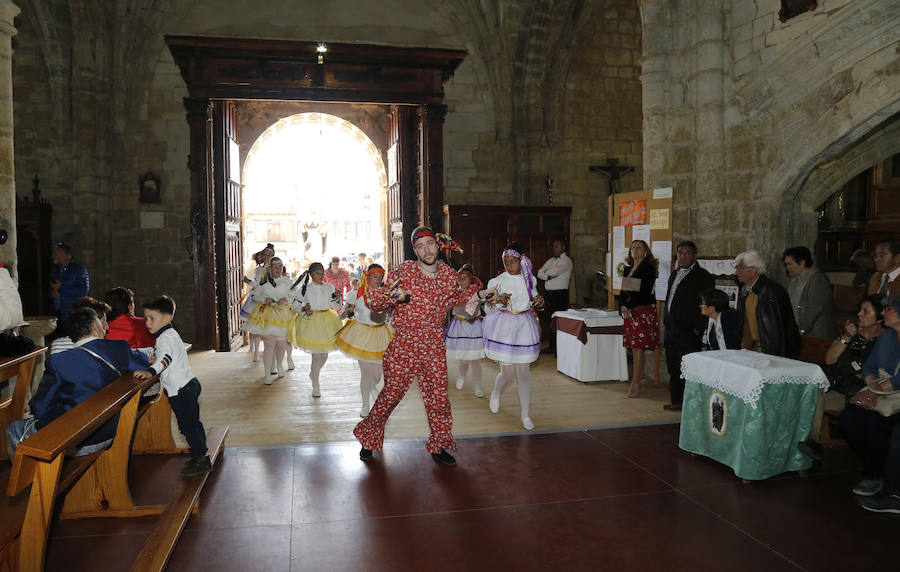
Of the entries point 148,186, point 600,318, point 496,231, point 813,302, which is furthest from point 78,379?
point 148,186

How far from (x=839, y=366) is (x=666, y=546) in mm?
1940

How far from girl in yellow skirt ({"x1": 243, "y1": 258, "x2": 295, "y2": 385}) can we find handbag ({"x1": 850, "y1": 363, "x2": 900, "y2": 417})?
5.49m

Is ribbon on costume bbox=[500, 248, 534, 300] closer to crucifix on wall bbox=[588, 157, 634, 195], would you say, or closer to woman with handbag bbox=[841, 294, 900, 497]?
woman with handbag bbox=[841, 294, 900, 497]

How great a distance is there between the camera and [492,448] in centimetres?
473

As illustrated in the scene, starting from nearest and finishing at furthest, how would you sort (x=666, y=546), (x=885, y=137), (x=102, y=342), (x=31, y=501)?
1. (x=31, y=501)
2. (x=666, y=546)
3. (x=102, y=342)
4. (x=885, y=137)

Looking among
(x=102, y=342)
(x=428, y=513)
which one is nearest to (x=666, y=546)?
(x=428, y=513)

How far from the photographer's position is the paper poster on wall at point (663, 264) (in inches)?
257

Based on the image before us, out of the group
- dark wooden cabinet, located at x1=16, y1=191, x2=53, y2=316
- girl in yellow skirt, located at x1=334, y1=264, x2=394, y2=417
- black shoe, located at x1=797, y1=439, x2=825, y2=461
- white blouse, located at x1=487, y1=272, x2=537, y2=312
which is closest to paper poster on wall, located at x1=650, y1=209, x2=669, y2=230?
white blouse, located at x1=487, y1=272, x2=537, y2=312

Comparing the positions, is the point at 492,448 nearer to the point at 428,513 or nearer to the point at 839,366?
the point at 428,513

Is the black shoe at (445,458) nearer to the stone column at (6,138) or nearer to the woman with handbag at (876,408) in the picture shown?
the woman with handbag at (876,408)

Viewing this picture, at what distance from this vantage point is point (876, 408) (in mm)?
3604

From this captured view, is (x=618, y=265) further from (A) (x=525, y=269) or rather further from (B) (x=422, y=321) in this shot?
(B) (x=422, y=321)

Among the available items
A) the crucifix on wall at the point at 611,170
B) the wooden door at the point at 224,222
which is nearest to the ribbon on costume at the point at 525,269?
the wooden door at the point at 224,222

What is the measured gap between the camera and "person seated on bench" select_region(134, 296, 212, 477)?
375cm
